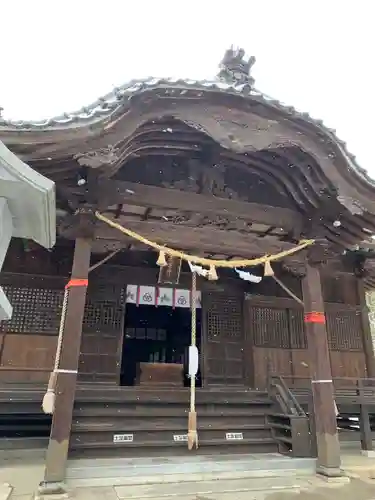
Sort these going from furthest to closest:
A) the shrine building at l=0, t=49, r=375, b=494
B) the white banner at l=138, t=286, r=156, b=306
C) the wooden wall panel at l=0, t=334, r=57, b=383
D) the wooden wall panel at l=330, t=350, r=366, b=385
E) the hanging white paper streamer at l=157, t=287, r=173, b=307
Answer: the wooden wall panel at l=330, t=350, r=366, b=385 < the hanging white paper streamer at l=157, t=287, r=173, b=307 < the white banner at l=138, t=286, r=156, b=306 < the wooden wall panel at l=0, t=334, r=57, b=383 < the shrine building at l=0, t=49, r=375, b=494

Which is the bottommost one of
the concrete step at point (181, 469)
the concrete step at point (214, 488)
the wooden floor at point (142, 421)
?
the concrete step at point (214, 488)

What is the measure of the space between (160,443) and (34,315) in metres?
4.09

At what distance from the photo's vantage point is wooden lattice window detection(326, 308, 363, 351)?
35.0ft

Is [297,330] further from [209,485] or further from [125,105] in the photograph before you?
[125,105]

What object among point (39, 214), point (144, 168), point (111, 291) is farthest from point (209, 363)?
point (39, 214)

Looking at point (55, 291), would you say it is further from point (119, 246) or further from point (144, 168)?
point (144, 168)

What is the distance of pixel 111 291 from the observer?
31.4 feet

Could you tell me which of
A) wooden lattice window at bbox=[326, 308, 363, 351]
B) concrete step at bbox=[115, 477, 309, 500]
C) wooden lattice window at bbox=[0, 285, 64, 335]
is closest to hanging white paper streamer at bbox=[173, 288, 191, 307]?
wooden lattice window at bbox=[0, 285, 64, 335]

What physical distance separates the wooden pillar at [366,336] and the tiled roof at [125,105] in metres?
5.67

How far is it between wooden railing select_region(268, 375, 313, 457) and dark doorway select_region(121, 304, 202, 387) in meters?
8.33

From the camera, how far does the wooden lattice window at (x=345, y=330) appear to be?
10.7m

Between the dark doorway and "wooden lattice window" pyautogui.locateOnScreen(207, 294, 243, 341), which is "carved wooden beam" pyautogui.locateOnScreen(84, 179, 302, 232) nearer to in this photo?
"wooden lattice window" pyautogui.locateOnScreen(207, 294, 243, 341)

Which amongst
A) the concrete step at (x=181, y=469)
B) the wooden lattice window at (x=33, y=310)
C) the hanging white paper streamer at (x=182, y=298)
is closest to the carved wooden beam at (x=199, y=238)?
the concrete step at (x=181, y=469)

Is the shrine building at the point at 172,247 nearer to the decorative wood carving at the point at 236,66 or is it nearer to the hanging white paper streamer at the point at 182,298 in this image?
the decorative wood carving at the point at 236,66
